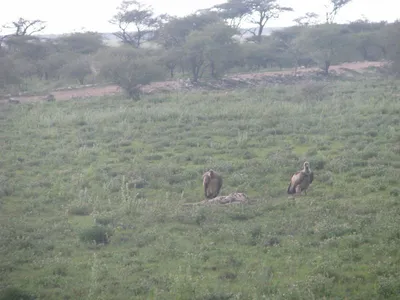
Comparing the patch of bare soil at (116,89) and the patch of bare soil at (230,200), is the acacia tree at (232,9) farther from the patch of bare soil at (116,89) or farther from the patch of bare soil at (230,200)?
the patch of bare soil at (230,200)

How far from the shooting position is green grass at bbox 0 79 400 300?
6.74 meters

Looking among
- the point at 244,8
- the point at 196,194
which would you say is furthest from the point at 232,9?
the point at 196,194

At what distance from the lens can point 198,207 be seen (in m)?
9.78

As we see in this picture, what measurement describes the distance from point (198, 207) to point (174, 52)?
1068 inches

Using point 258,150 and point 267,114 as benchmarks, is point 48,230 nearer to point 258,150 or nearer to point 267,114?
point 258,150

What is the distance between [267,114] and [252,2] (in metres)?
34.4

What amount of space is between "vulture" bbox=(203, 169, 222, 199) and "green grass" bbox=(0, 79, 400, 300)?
357 millimetres

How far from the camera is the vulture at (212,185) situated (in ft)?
35.6

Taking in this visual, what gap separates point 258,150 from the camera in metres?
15.5

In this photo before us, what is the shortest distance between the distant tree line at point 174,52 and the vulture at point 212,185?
1840 cm

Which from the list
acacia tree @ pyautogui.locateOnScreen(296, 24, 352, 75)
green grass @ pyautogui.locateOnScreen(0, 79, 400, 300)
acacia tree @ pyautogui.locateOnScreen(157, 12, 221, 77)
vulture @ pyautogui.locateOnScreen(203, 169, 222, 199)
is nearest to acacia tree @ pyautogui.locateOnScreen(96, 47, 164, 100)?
green grass @ pyautogui.locateOnScreen(0, 79, 400, 300)

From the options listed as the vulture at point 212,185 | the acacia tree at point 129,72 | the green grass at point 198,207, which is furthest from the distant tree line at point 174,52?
the vulture at point 212,185

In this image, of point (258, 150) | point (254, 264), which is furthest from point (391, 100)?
point (254, 264)

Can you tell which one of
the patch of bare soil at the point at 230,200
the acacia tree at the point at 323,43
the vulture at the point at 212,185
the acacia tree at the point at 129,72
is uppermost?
the acacia tree at the point at 323,43
